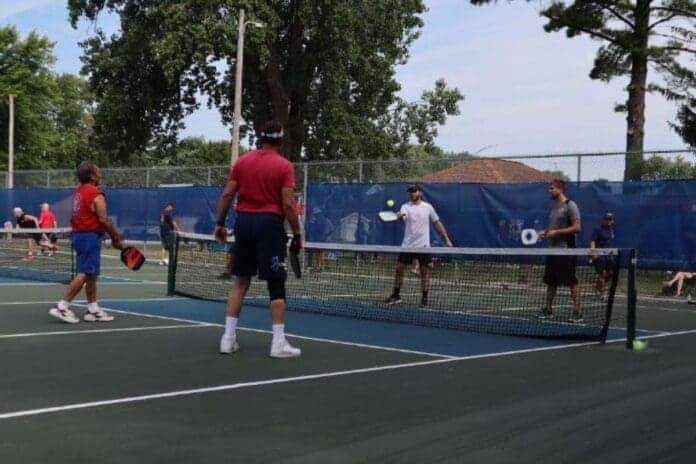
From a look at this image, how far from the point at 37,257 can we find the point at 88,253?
12.2 m

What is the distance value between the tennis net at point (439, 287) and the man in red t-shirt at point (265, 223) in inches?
110

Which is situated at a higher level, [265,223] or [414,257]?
[265,223]

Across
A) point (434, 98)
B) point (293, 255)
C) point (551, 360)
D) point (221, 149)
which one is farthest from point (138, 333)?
point (221, 149)

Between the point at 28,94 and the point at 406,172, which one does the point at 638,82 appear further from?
the point at 28,94

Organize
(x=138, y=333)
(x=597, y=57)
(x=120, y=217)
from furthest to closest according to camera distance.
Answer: (x=120, y=217) < (x=597, y=57) < (x=138, y=333)

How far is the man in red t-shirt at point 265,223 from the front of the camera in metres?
7.86

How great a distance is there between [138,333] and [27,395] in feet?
10.9

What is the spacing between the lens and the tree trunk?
22.8 m

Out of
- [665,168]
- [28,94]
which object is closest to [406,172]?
[665,168]

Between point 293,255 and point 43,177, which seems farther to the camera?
point 43,177

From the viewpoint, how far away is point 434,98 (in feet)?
182

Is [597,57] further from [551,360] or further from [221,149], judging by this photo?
[221,149]

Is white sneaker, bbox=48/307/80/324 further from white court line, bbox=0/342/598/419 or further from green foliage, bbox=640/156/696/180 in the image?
green foliage, bbox=640/156/696/180

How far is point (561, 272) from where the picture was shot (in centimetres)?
1143
